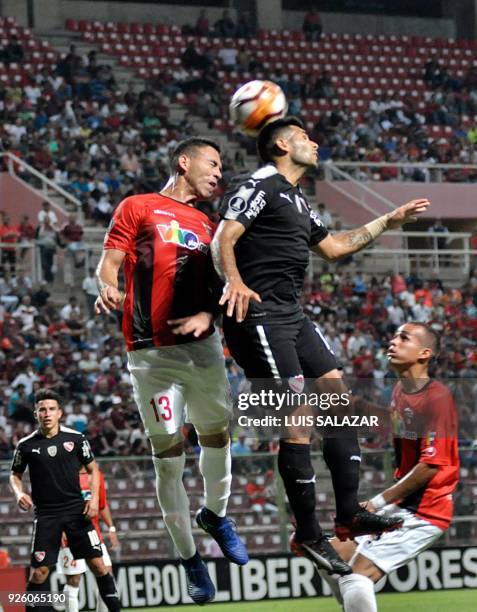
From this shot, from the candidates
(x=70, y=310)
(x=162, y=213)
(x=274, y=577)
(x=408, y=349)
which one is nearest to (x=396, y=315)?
(x=70, y=310)

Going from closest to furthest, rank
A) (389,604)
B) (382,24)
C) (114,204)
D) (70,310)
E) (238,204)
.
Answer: (238,204), (389,604), (70,310), (114,204), (382,24)

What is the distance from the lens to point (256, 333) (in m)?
6.80

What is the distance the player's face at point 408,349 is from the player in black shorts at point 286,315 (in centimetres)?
108

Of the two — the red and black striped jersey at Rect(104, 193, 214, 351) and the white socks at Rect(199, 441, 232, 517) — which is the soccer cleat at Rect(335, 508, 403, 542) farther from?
the red and black striped jersey at Rect(104, 193, 214, 351)

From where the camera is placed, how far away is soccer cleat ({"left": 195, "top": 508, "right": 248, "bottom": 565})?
7500mm

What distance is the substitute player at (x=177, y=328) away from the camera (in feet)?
23.7

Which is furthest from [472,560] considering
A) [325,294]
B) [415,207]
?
[325,294]

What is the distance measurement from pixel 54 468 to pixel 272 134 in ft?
18.4

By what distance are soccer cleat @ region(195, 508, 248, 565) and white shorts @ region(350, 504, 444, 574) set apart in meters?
0.96

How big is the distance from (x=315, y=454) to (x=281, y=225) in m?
8.06

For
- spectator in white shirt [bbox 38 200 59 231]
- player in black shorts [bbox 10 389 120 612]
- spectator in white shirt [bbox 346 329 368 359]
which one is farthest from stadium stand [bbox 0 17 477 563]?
player in black shorts [bbox 10 389 120 612]

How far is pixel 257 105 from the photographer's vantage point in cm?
702

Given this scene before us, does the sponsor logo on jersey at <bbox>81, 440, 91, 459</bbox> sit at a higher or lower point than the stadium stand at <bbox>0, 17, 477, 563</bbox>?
lower

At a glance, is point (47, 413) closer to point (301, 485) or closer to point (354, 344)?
point (301, 485)
